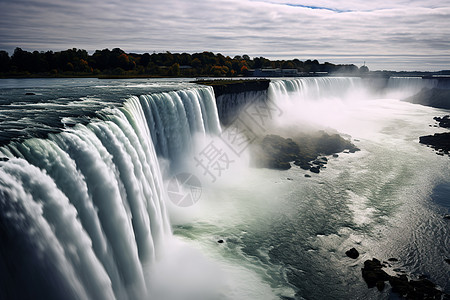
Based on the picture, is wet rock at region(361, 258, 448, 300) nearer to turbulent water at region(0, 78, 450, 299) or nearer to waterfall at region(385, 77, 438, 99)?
turbulent water at region(0, 78, 450, 299)

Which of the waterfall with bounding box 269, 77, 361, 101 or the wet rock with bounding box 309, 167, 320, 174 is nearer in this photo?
the wet rock with bounding box 309, 167, 320, 174

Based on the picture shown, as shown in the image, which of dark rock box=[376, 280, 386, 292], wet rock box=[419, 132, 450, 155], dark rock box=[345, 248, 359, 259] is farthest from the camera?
wet rock box=[419, 132, 450, 155]

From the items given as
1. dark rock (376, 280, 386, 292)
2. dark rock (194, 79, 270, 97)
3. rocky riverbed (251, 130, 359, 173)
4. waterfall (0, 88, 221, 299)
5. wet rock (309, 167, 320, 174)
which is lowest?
dark rock (376, 280, 386, 292)

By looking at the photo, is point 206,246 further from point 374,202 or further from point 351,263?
point 374,202

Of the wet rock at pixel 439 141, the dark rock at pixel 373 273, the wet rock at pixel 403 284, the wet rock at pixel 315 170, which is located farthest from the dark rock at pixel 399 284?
the wet rock at pixel 439 141

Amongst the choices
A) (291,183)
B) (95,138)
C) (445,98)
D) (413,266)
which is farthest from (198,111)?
(445,98)

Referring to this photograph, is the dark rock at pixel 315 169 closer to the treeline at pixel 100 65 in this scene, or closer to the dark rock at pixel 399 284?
the dark rock at pixel 399 284

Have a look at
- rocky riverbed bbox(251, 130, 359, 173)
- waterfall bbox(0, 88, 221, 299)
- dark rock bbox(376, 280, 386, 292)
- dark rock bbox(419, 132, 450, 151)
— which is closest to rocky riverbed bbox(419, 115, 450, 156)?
dark rock bbox(419, 132, 450, 151)

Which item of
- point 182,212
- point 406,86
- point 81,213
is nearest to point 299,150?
point 182,212
